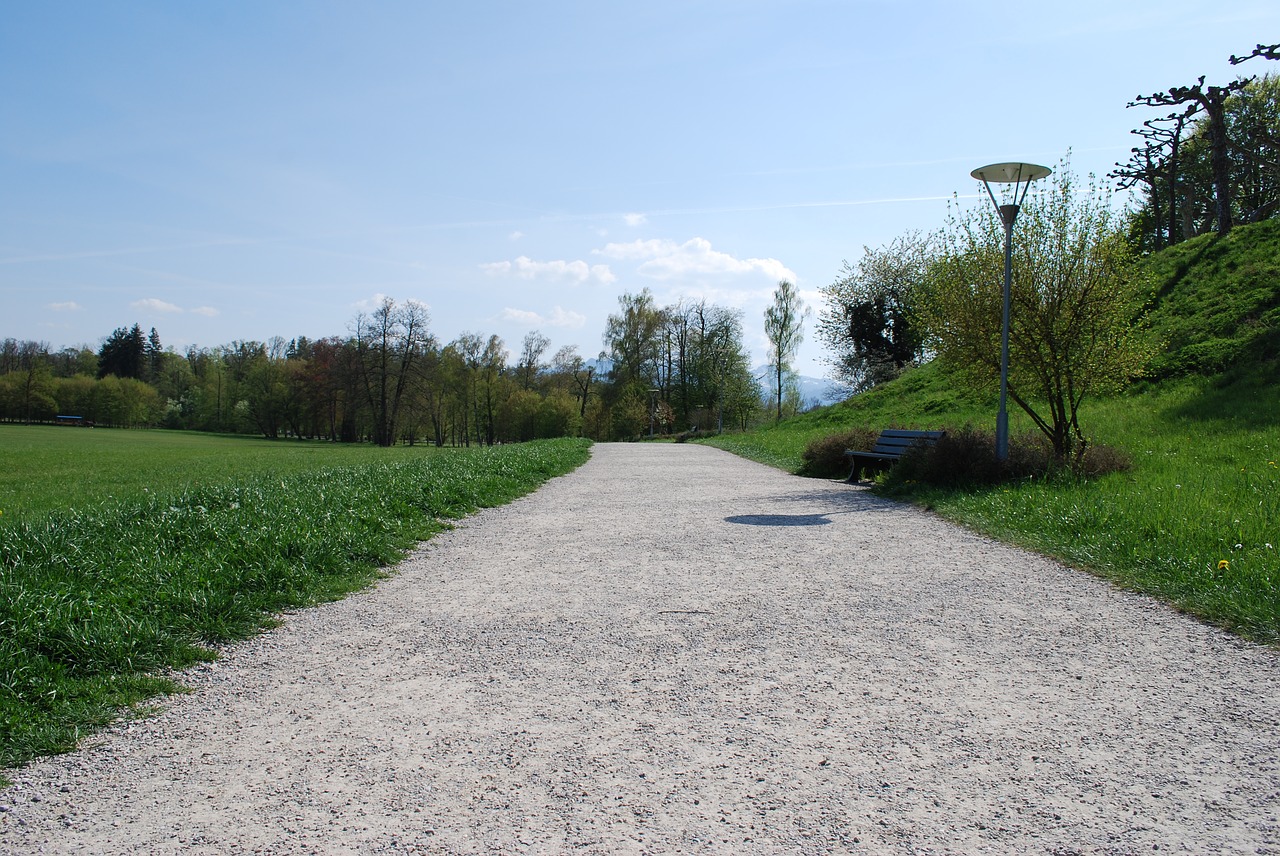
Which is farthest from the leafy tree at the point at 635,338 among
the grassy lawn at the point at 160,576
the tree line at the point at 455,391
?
the grassy lawn at the point at 160,576

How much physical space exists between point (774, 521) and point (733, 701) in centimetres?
613

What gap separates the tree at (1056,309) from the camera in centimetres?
1221

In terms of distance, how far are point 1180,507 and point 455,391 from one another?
6900 cm

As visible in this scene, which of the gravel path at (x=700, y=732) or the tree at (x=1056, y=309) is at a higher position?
the tree at (x=1056, y=309)

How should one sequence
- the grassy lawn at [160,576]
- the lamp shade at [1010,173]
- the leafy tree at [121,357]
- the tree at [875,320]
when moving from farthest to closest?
the leafy tree at [121,357] < the tree at [875,320] < the lamp shade at [1010,173] < the grassy lawn at [160,576]

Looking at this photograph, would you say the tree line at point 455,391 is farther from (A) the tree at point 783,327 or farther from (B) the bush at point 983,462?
(B) the bush at point 983,462

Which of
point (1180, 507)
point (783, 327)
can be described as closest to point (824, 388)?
point (783, 327)

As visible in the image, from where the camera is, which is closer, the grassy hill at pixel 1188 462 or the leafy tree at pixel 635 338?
the grassy hill at pixel 1188 462

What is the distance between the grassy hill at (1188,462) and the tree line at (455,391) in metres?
32.4

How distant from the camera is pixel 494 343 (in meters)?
75.7

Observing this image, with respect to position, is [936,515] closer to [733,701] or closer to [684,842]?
[733,701]

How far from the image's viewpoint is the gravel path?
2580mm

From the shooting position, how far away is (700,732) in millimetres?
3346

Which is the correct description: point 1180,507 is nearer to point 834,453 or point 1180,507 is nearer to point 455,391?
point 834,453
